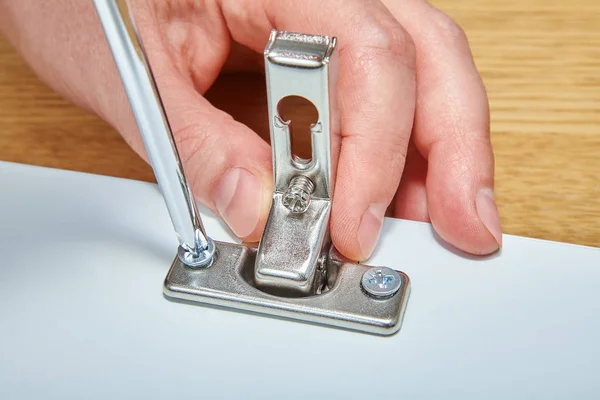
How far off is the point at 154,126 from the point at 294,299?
0.12 metres

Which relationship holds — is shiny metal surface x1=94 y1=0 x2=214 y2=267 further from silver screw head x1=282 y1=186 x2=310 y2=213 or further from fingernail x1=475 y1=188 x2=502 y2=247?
fingernail x1=475 y1=188 x2=502 y2=247

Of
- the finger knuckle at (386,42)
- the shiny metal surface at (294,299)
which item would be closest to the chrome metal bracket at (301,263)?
the shiny metal surface at (294,299)

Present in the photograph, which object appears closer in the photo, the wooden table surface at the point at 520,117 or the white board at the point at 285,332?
the white board at the point at 285,332

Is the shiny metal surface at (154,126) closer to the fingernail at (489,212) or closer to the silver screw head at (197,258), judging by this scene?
the silver screw head at (197,258)

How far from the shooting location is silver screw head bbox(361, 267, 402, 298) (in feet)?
1.39

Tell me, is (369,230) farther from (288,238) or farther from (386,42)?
(386,42)

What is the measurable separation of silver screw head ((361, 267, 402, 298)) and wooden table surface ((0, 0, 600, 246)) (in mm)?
153

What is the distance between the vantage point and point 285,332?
0.42 meters

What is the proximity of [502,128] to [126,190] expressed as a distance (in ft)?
1.02

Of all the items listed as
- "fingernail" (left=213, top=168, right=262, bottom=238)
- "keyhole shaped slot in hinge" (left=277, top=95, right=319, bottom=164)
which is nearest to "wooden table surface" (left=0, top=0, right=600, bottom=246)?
"keyhole shaped slot in hinge" (left=277, top=95, right=319, bottom=164)

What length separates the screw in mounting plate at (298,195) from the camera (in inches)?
17.4

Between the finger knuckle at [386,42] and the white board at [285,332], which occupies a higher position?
the finger knuckle at [386,42]

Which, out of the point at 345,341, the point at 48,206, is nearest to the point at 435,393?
the point at 345,341

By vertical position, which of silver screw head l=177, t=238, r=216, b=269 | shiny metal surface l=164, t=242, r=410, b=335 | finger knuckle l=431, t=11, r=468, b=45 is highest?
finger knuckle l=431, t=11, r=468, b=45
